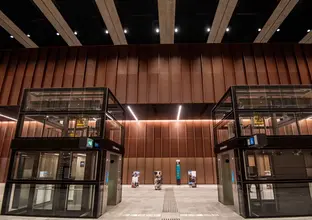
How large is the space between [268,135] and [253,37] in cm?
1045

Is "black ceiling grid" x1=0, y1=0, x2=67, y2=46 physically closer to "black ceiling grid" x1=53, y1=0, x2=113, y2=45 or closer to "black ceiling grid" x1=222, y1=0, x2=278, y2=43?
"black ceiling grid" x1=53, y1=0, x2=113, y2=45

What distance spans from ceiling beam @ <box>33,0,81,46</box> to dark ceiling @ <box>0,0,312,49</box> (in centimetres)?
33

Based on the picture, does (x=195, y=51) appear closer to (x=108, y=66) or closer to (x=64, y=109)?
(x=108, y=66)

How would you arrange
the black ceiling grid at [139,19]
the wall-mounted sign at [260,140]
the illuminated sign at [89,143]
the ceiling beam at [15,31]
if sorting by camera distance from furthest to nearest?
the ceiling beam at [15,31]
the black ceiling grid at [139,19]
the illuminated sign at [89,143]
the wall-mounted sign at [260,140]

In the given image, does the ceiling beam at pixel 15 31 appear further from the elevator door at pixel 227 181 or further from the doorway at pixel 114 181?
the elevator door at pixel 227 181

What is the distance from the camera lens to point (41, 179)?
704cm

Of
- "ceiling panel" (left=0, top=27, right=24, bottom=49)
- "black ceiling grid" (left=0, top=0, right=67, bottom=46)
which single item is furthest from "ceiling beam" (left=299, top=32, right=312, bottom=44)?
"ceiling panel" (left=0, top=27, right=24, bottom=49)

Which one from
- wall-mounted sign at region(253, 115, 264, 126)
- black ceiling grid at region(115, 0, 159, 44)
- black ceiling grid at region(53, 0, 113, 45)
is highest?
black ceiling grid at region(115, 0, 159, 44)

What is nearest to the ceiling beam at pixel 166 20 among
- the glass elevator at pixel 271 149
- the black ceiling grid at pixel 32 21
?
the glass elevator at pixel 271 149

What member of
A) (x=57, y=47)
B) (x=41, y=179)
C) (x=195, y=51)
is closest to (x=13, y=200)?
(x=41, y=179)

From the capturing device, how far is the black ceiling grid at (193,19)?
38.9 ft

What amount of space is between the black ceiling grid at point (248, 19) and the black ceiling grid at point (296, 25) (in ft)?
4.84

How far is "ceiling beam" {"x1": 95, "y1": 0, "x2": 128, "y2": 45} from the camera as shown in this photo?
11657 mm

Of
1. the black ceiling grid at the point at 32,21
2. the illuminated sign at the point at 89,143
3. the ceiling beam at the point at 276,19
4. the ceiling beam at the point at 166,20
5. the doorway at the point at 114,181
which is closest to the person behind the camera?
the illuminated sign at the point at 89,143
